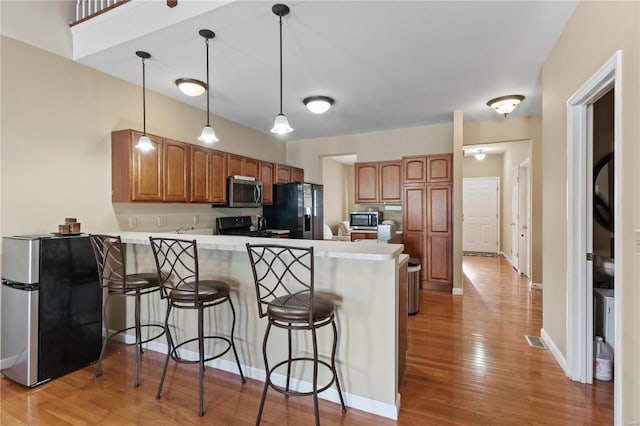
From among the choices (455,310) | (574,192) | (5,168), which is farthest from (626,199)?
(5,168)

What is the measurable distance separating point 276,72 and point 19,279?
2817 millimetres

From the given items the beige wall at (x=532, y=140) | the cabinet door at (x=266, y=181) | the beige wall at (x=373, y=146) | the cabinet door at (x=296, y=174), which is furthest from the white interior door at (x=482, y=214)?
the cabinet door at (x=266, y=181)

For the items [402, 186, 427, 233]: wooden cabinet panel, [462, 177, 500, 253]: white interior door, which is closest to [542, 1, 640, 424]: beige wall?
[402, 186, 427, 233]: wooden cabinet panel

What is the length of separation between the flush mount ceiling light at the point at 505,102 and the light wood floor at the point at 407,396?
111 inches

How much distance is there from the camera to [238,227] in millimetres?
4957

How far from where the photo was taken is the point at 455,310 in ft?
12.9

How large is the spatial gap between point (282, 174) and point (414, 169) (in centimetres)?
227

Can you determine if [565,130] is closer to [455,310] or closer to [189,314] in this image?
[455,310]

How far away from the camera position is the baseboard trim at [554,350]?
2.46 m

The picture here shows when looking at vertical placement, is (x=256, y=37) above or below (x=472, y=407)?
above

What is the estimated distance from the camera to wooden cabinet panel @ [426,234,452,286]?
482cm

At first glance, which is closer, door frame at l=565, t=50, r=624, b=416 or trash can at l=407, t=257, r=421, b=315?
door frame at l=565, t=50, r=624, b=416

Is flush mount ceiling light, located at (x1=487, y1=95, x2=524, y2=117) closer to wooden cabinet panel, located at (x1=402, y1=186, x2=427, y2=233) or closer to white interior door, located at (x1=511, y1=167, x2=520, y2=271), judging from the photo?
wooden cabinet panel, located at (x1=402, y1=186, x2=427, y2=233)

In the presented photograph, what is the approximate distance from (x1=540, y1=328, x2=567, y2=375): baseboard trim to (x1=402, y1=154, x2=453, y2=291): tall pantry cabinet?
5.87 feet
